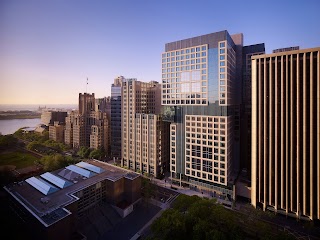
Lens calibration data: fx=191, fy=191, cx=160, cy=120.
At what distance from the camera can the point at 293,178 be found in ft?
82.1

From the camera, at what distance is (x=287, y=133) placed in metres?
25.1

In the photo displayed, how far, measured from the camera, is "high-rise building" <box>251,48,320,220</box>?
23.5m

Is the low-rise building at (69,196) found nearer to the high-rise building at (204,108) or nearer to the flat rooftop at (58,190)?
the flat rooftop at (58,190)

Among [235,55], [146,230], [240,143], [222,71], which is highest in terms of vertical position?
[235,55]

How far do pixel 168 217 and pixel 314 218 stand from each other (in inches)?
767

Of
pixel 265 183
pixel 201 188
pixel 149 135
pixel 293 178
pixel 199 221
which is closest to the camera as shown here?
pixel 199 221

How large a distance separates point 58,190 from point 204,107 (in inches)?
950

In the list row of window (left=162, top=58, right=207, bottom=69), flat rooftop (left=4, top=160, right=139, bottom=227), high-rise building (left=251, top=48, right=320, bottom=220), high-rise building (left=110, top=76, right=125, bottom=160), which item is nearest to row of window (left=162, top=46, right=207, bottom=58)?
row of window (left=162, top=58, right=207, bottom=69)

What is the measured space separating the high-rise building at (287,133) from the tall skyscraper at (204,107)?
4.55 metres

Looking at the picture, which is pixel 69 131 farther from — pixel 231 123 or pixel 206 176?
pixel 231 123

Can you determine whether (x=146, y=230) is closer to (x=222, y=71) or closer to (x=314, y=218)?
(x=314, y=218)

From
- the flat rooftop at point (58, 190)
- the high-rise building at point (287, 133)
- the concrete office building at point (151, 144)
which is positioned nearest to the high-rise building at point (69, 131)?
the concrete office building at point (151, 144)

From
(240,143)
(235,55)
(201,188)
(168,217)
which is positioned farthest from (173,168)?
(235,55)

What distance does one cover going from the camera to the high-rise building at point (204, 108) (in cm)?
3017
